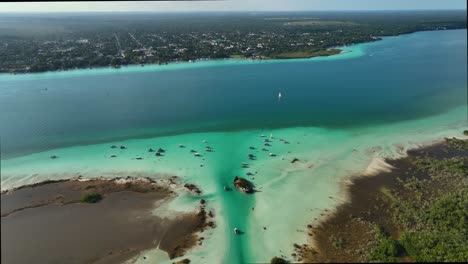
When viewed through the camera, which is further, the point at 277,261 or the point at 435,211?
the point at 435,211

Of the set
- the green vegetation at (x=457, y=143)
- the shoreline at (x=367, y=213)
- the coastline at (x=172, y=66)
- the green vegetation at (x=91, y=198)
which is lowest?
the shoreline at (x=367, y=213)

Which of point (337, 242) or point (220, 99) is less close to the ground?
point (220, 99)

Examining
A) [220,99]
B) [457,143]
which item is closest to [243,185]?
[457,143]

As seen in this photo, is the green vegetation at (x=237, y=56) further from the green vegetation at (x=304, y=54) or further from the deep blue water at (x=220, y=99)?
the deep blue water at (x=220, y=99)

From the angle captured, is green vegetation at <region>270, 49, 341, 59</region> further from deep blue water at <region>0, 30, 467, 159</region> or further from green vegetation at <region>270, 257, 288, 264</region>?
green vegetation at <region>270, 257, 288, 264</region>

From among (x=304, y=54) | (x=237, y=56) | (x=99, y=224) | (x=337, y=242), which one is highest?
(x=304, y=54)

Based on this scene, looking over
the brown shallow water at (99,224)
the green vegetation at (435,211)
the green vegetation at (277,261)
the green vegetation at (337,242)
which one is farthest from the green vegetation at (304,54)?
the green vegetation at (277,261)

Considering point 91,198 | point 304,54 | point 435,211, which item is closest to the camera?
point 435,211

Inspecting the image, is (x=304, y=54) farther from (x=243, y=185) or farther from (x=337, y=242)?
(x=337, y=242)
